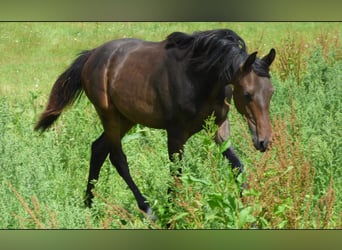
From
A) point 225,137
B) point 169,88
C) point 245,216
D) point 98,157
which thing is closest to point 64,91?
Answer: point 98,157

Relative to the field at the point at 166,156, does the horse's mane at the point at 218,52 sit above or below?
above

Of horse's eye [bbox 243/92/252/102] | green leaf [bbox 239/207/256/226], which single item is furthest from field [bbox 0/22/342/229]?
horse's eye [bbox 243/92/252/102]

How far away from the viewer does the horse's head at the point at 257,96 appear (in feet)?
16.6

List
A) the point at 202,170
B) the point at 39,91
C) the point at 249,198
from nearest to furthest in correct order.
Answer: the point at 249,198, the point at 202,170, the point at 39,91

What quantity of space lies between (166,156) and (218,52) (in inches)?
52.8

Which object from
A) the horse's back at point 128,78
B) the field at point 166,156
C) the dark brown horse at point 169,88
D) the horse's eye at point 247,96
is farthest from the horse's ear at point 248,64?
the horse's back at point 128,78

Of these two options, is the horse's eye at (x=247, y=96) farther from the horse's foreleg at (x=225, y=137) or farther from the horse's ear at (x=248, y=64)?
the horse's foreleg at (x=225, y=137)

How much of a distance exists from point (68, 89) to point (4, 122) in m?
1.10

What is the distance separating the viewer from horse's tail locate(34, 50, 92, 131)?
21.3 ft

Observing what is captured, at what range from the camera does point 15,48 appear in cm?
612

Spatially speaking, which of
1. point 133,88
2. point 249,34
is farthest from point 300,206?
point 249,34

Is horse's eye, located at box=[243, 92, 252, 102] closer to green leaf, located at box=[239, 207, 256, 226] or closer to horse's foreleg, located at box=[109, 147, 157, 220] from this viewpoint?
green leaf, located at box=[239, 207, 256, 226]

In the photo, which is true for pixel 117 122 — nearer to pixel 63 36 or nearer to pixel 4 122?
pixel 63 36

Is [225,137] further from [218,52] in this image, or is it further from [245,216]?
[245,216]
